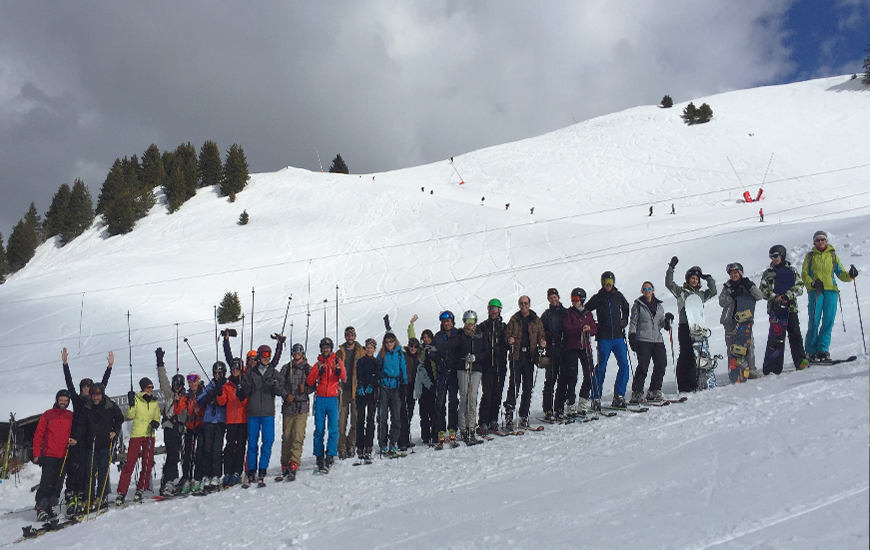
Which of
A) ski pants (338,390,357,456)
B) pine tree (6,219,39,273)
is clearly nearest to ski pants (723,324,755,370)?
ski pants (338,390,357,456)

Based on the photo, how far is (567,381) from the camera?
30.2 feet

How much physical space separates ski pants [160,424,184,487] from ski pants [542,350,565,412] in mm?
5243

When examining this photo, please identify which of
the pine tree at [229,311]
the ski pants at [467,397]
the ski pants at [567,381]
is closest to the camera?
the ski pants at [467,397]

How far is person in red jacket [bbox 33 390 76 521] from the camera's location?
8375mm

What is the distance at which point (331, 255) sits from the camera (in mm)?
36469

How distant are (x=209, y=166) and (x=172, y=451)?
183 feet

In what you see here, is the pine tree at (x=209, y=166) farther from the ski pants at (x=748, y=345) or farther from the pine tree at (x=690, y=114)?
the ski pants at (x=748, y=345)

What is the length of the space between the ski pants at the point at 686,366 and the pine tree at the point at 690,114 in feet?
207

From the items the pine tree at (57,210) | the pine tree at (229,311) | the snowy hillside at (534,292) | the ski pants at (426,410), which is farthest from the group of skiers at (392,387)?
the pine tree at (57,210)

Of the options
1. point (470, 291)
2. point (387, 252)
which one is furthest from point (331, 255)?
point (470, 291)

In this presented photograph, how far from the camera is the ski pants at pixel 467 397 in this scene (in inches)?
355

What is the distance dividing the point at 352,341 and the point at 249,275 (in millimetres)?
26629

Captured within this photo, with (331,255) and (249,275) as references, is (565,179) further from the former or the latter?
(249,275)

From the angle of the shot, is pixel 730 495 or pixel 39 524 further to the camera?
pixel 39 524
